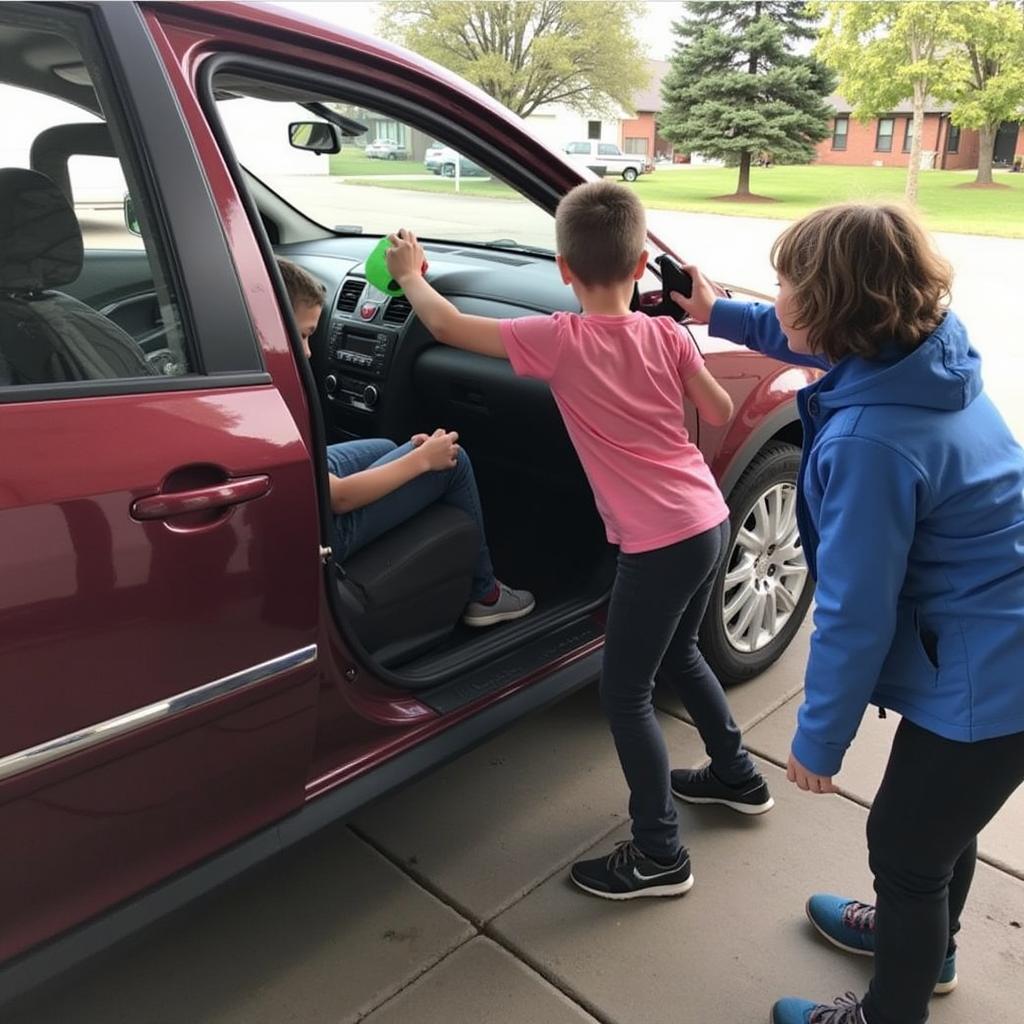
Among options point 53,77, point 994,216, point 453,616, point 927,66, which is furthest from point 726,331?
point 927,66

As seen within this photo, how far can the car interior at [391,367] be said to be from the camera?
1.62 metres

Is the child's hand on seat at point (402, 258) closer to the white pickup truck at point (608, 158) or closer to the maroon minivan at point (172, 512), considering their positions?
the maroon minivan at point (172, 512)

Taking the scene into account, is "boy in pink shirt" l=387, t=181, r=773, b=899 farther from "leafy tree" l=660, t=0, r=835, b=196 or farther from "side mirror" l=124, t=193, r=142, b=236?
"leafy tree" l=660, t=0, r=835, b=196

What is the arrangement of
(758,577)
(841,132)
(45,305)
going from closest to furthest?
(45,305)
(758,577)
(841,132)

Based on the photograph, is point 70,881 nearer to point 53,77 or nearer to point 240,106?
point 53,77

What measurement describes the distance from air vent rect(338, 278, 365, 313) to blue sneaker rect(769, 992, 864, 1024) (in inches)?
98.0

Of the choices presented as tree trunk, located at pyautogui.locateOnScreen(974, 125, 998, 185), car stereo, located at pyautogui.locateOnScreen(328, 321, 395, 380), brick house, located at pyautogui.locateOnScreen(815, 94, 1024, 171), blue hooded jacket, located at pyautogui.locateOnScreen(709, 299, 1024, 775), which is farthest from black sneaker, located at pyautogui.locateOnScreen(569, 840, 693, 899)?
brick house, located at pyautogui.locateOnScreen(815, 94, 1024, 171)

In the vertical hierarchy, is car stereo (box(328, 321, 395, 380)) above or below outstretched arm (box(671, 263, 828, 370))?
below

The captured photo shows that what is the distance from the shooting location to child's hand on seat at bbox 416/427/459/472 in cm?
229

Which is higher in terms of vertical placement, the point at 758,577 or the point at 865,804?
the point at 758,577

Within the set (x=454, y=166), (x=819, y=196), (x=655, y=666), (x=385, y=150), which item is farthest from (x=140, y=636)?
(x=819, y=196)

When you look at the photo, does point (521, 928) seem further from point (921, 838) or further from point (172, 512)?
point (172, 512)

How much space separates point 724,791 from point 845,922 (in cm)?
49

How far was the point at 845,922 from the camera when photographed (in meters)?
2.13
